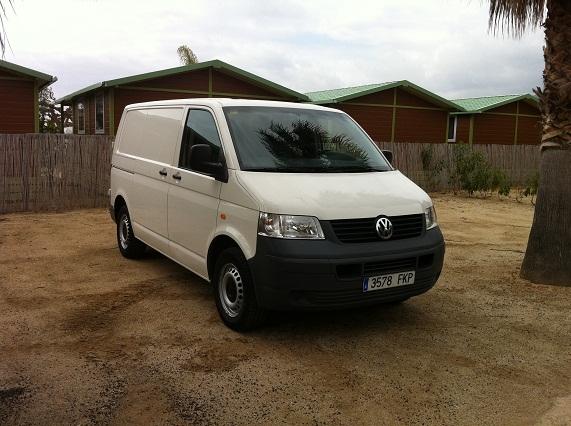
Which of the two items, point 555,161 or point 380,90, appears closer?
point 555,161

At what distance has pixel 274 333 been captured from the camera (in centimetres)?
455

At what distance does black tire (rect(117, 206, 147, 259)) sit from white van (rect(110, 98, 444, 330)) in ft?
3.72

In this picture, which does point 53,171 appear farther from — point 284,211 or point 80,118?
point 80,118

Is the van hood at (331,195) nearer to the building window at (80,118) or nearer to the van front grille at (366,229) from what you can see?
the van front grille at (366,229)

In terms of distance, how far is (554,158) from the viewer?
611cm

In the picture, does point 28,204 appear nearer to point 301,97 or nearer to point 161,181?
point 161,181

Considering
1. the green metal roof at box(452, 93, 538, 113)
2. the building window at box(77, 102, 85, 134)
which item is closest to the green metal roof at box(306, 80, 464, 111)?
the green metal roof at box(452, 93, 538, 113)

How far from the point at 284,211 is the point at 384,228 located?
794 millimetres

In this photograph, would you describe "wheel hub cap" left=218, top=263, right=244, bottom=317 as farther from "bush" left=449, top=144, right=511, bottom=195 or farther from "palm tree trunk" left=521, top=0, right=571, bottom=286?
"bush" left=449, top=144, right=511, bottom=195

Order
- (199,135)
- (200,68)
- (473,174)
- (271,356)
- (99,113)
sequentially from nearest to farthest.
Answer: (271,356) < (199,135) < (473,174) < (200,68) < (99,113)

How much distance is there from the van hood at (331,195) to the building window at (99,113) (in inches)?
645

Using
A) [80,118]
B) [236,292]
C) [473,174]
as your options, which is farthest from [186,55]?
[236,292]

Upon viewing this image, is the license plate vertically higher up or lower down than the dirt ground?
higher up

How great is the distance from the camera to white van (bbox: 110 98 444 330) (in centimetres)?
407
